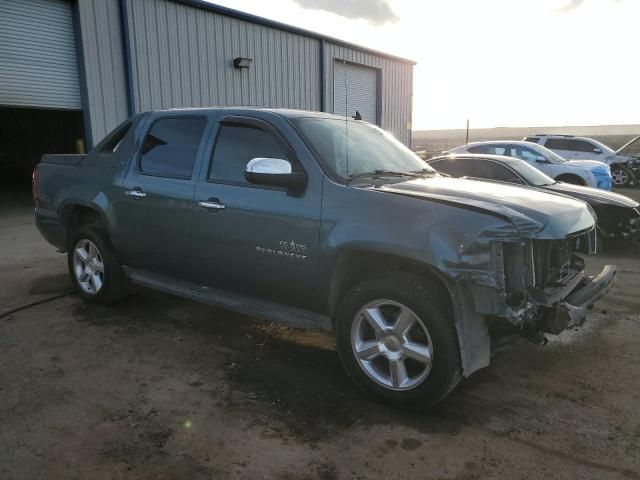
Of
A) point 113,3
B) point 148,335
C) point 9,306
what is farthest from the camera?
Result: point 113,3

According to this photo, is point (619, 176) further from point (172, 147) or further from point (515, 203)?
point (172, 147)

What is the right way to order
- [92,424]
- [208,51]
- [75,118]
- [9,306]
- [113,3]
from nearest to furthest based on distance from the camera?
[92,424], [9,306], [113,3], [208,51], [75,118]

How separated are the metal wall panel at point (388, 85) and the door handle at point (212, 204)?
14.6 metres

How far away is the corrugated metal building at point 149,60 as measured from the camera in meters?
10.9

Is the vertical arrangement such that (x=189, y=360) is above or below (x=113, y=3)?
below

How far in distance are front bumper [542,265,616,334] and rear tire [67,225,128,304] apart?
3800mm

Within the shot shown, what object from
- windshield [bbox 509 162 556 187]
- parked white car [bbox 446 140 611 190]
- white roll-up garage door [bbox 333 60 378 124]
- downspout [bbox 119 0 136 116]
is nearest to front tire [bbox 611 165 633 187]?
parked white car [bbox 446 140 611 190]

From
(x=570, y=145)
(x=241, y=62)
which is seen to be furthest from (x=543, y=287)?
(x=570, y=145)

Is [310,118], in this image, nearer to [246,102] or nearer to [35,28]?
[35,28]

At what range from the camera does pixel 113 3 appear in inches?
460

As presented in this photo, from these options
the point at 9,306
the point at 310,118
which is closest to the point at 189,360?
the point at 310,118

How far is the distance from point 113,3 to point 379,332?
11.5m

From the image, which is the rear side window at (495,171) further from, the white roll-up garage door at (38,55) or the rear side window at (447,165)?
the white roll-up garage door at (38,55)

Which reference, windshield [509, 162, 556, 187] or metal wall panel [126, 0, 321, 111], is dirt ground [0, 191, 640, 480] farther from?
metal wall panel [126, 0, 321, 111]
